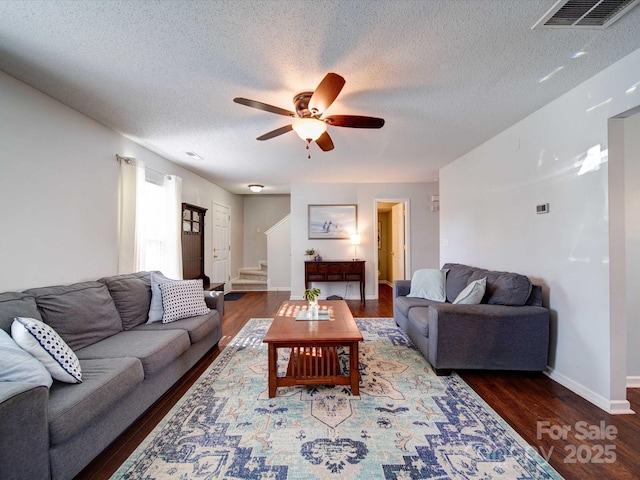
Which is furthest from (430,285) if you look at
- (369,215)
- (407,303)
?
(369,215)

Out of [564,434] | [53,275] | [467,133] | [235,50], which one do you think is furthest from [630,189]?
[53,275]

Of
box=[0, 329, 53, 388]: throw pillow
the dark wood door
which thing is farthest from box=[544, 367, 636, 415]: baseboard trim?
the dark wood door

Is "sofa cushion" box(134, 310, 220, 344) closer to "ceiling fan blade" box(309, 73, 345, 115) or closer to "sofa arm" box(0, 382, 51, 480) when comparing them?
"sofa arm" box(0, 382, 51, 480)

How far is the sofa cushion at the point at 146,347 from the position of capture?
1785 mm

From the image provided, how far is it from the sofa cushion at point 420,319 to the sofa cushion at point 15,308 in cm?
294

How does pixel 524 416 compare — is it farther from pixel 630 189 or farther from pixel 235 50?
pixel 235 50

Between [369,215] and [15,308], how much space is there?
194 inches

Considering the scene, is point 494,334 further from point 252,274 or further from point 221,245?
point 252,274

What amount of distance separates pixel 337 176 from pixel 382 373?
3.46 meters

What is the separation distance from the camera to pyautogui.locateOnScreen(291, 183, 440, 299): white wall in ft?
18.0

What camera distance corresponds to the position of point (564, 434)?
164 cm

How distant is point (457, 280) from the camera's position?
10.5ft

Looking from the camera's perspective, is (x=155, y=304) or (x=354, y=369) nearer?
(x=354, y=369)

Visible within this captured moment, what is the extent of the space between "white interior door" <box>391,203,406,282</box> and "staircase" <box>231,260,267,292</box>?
3269mm
